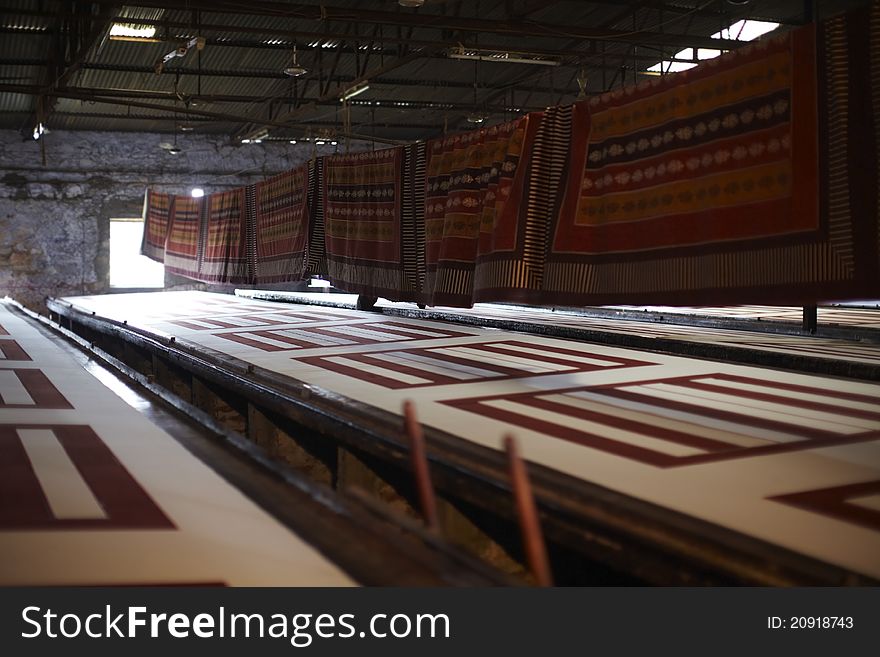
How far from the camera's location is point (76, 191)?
20.0 meters

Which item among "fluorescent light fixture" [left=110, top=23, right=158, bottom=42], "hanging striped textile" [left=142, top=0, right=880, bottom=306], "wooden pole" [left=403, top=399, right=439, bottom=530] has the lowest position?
"wooden pole" [left=403, top=399, right=439, bottom=530]

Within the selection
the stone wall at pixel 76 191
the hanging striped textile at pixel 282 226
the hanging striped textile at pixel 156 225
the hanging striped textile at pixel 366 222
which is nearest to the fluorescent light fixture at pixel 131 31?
the hanging striped textile at pixel 156 225

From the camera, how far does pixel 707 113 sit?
3408 mm

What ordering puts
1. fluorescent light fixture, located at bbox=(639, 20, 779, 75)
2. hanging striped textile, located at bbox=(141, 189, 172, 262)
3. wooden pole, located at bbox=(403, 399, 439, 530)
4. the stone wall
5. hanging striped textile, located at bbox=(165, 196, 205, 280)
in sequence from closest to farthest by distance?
wooden pole, located at bbox=(403, 399, 439, 530), hanging striped textile, located at bbox=(165, 196, 205, 280), hanging striped textile, located at bbox=(141, 189, 172, 262), fluorescent light fixture, located at bbox=(639, 20, 779, 75), the stone wall

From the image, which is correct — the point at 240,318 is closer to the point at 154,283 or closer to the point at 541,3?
the point at 541,3

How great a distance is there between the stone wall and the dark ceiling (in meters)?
0.52

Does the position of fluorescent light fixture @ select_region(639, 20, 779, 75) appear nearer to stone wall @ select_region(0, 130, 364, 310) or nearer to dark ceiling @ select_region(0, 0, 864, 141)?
dark ceiling @ select_region(0, 0, 864, 141)

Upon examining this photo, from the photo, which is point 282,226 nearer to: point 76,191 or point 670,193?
point 670,193

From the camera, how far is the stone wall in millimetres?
19456

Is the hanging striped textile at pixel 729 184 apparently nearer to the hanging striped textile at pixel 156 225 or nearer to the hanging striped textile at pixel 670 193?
the hanging striped textile at pixel 670 193

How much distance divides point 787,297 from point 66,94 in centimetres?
1204

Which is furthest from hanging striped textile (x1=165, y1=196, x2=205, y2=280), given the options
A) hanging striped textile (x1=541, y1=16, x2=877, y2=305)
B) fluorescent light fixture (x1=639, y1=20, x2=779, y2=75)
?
fluorescent light fixture (x1=639, y1=20, x2=779, y2=75)

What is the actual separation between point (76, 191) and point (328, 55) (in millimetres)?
7770

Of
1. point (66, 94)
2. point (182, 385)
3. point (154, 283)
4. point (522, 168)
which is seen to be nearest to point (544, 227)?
point (522, 168)
